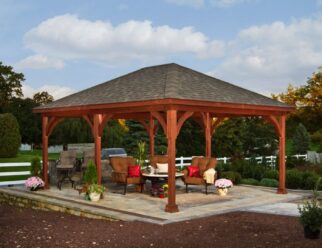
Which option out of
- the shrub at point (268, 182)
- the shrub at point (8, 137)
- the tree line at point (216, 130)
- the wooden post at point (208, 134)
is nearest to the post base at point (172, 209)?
the wooden post at point (208, 134)

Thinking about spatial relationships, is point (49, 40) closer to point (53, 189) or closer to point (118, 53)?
point (118, 53)

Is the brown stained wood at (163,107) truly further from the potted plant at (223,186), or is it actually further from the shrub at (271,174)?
the shrub at (271,174)

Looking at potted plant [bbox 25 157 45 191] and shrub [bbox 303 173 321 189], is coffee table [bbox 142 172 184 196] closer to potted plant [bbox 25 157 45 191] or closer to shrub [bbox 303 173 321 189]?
potted plant [bbox 25 157 45 191]

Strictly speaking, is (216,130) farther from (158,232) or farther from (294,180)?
(158,232)

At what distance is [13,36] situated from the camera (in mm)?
18531

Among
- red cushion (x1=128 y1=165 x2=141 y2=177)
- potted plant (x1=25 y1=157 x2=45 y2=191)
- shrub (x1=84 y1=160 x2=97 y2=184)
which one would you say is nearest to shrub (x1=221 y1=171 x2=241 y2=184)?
red cushion (x1=128 y1=165 x2=141 y2=177)

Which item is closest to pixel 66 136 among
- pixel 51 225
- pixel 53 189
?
pixel 53 189

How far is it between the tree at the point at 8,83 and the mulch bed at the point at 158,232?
43109 millimetres

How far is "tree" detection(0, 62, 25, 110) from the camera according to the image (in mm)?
50562

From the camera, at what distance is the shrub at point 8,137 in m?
29.7

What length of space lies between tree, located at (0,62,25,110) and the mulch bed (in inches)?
1697

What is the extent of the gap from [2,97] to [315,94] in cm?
3296

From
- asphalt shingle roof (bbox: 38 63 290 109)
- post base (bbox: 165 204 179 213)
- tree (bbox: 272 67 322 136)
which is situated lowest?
post base (bbox: 165 204 179 213)

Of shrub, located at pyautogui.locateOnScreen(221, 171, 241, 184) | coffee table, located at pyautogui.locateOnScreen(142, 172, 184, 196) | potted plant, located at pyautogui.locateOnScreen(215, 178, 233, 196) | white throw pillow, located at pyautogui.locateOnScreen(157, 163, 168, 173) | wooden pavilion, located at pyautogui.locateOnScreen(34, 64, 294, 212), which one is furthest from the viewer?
shrub, located at pyautogui.locateOnScreen(221, 171, 241, 184)
